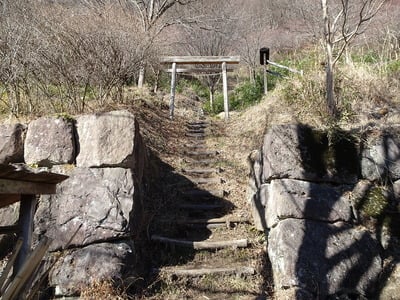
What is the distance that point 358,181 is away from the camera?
435 centimetres

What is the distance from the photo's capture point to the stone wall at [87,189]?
144 inches

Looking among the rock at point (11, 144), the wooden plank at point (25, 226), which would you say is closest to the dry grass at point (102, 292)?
the wooden plank at point (25, 226)

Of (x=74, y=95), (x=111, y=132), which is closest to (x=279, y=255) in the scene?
(x=111, y=132)

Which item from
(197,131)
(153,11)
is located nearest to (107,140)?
(197,131)

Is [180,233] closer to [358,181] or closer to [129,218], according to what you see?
[129,218]

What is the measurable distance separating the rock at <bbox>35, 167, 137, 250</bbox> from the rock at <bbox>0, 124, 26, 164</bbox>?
0.56 metres

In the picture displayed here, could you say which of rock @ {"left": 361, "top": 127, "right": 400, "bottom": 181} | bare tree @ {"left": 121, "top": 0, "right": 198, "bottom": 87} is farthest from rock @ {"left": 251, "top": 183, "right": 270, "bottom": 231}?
bare tree @ {"left": 121, "top": 0, "right": 198, "bottom": 87}

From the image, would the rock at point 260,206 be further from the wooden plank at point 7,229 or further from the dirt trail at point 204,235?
the wooden plank at point 7,229

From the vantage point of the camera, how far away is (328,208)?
4055 mm

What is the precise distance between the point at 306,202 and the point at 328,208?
25 cm

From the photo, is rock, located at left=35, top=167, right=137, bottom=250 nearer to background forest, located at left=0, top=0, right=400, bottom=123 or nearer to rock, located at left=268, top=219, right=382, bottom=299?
rock, located at left=268, top=219, right=382, bottom=299

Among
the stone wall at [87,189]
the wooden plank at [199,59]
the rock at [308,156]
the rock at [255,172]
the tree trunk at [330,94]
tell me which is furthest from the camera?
the wooden plank at [199,59]

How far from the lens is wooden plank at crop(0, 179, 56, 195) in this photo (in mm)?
2017

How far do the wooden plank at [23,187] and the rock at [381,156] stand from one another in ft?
11.2
